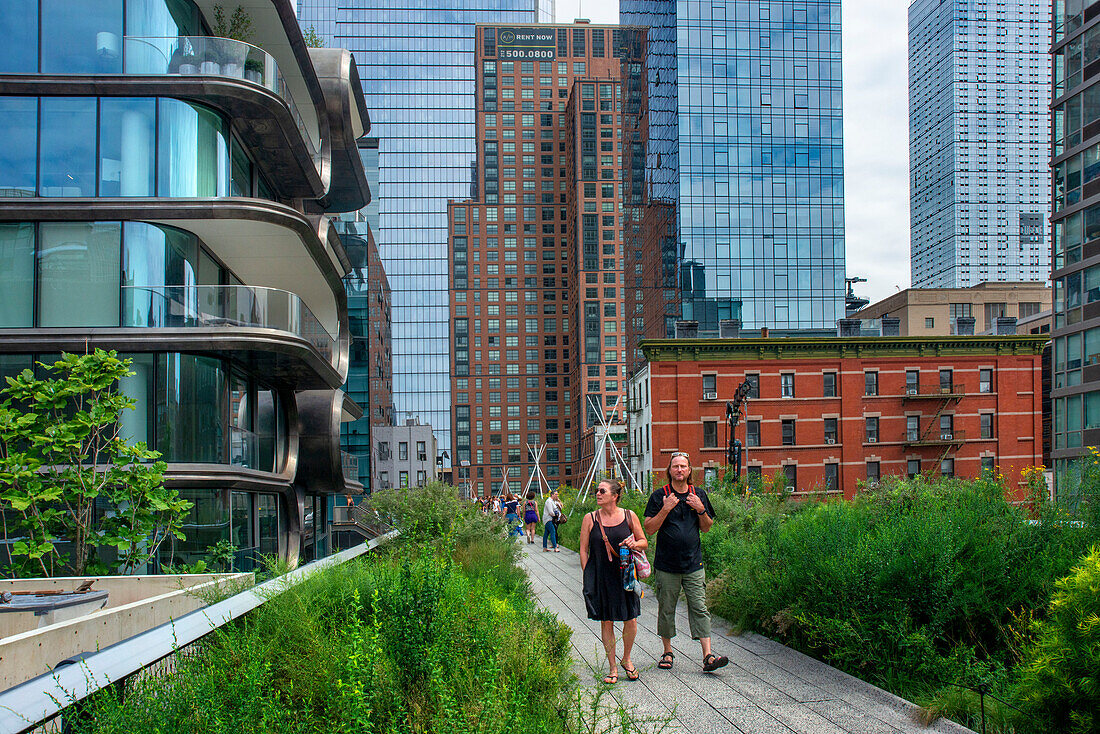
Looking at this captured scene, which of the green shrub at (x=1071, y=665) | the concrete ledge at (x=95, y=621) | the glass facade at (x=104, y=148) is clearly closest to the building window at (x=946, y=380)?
the glass facade at (x=104, y=148)

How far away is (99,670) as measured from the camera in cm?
506

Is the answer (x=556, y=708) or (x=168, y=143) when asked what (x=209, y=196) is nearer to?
(x=168, y=143)

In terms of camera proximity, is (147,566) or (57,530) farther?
(147,566)

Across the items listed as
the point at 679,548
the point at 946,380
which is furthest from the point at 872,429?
the point at 679,548

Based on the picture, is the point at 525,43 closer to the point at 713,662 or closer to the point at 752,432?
the point at 752,432

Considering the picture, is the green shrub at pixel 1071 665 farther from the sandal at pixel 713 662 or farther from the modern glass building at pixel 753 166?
the modern glass building at pixel 753 166

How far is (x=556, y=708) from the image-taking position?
639 centimetres

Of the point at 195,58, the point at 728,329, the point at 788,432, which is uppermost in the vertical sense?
the point at 195,58

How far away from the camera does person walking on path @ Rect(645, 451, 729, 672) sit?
900 cm

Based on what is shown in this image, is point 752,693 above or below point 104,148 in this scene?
below

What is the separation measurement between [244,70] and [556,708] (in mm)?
18403

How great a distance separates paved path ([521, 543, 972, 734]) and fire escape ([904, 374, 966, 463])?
55278mm

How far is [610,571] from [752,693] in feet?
5.47

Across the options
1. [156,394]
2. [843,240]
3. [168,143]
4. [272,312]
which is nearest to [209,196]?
[168,143]
